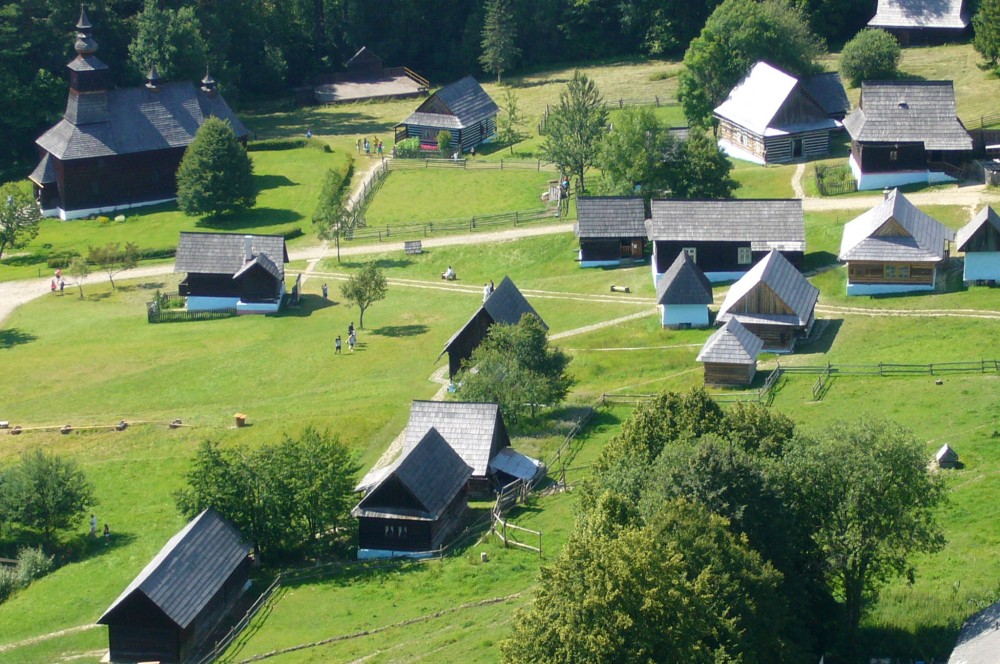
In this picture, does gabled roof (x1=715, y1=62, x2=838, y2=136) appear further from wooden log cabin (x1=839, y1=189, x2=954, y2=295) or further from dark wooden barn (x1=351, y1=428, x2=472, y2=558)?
dark wooden barn (x1=351, y1=428, x2=472, y2=558)

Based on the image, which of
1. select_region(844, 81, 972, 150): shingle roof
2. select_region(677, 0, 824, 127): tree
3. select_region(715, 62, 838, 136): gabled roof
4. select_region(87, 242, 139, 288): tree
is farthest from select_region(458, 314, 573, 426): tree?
select_region(677, 0, 824, 127): tree

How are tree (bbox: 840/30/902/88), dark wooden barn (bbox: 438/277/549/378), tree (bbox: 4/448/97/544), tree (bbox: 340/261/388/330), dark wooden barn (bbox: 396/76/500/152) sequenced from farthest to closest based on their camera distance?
dark wooden barn (bbox: 396/76/500/152)
tree (bbox: 840/30/902/88)
tree (bbox: 340/261/388/330)
dark wooden barn (bbox: 438/277/549/378)
tree (bbox: 4/448/97/544)

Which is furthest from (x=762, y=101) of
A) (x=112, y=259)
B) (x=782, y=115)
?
(x=112, y=259)

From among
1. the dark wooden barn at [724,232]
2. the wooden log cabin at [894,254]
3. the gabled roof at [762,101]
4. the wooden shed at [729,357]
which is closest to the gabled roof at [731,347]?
the wooden shed at [729,357]

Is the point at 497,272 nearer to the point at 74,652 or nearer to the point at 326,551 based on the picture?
the point at 326,551

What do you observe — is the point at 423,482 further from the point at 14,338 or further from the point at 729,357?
the point at 14,338

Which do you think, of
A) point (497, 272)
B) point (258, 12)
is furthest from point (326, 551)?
point (258, 12)
